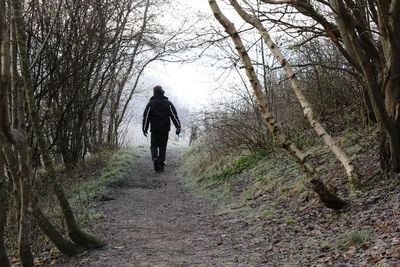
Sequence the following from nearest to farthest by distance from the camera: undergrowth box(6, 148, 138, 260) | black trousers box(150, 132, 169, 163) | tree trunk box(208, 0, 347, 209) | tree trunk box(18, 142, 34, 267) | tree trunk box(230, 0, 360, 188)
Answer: tree trunk box(18, 142, 34, 267), tree trunk box(208, 0, 347, 209), tree trunk box(230, 0, 360, 188), undergrowth box(6, 148, 138, 260), black trousers box(150, 132, 169, 163)

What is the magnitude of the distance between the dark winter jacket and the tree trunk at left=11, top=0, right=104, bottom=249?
743cm

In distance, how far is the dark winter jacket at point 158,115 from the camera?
42.1ft

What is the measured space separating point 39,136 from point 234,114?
629 centimetres

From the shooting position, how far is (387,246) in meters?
3.86

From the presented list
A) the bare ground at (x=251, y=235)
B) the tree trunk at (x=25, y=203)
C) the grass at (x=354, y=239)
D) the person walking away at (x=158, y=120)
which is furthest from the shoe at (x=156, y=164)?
the grass at (x=354, y=239)

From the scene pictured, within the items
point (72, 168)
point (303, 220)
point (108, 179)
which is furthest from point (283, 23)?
point (72, 168)

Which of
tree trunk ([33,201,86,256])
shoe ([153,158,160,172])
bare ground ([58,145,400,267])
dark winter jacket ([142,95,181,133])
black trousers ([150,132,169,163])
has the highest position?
dark winter jacket ([142,95,181,133])

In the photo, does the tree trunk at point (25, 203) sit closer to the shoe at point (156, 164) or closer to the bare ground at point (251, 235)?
the bare ground at point (251, 235)

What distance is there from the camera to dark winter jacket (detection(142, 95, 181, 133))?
42.1 feet

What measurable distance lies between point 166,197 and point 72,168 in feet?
13.8

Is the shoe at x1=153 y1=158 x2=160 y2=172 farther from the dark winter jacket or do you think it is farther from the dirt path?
the dirt path

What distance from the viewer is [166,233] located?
20.6ft

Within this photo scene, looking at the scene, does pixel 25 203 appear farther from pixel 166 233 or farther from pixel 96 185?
pixel 96 185

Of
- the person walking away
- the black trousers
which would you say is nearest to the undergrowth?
the black trousers
